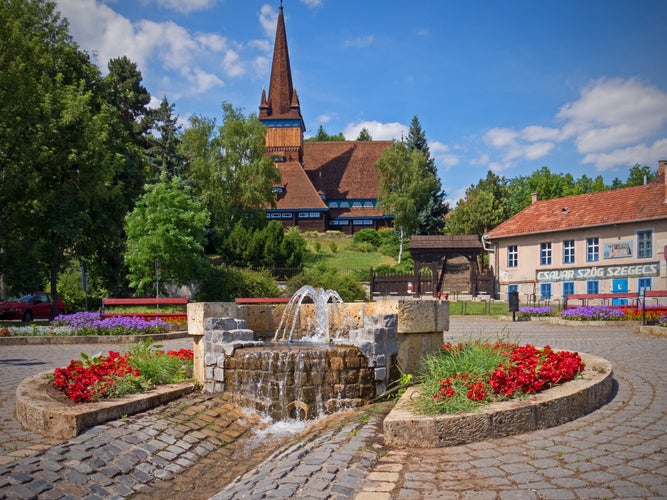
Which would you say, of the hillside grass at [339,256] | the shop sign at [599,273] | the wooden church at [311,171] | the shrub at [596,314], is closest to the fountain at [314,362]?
the shrub at [596,314]

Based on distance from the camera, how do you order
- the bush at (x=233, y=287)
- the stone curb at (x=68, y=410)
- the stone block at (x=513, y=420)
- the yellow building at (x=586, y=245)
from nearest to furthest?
the stone block at (x=513, y=420)
the stone curb at (x=68, y=410)
the bush at (x=233, y=287)
the yellow building at (x=586, y=245)

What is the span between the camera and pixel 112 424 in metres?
6.43

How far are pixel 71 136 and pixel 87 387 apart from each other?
18968mm

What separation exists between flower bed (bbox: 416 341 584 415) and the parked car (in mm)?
22659

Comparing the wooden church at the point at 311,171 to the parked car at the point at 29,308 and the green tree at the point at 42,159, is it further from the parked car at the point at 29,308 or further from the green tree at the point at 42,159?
the green tree at the point at 42,159

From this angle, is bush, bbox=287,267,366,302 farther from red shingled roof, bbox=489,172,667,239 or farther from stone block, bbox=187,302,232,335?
stone block, bbox=187,302,232,335

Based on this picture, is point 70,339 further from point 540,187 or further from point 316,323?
point 540,187

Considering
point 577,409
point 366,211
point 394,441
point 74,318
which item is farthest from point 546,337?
point 366,211

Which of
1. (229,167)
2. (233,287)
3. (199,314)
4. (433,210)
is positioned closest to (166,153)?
(229,167)

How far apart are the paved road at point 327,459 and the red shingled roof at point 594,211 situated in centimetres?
2679

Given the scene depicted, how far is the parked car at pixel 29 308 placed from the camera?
80.2ft

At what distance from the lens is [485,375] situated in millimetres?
6277

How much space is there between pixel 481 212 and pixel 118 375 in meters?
43.6

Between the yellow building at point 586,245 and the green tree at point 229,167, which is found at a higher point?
the green tree at point 229,167
